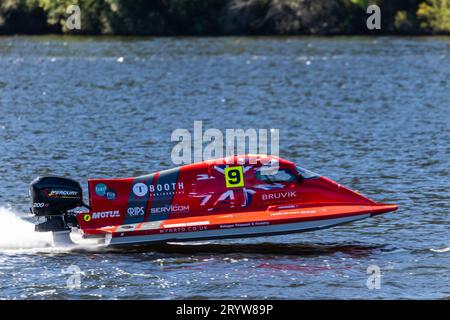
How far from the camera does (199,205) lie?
75.0ft

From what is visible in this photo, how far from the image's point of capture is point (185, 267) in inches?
838

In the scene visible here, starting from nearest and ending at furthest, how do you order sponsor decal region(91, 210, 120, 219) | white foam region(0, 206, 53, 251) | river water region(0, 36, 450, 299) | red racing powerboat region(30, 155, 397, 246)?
river water region(0, 36, 450, 299) < red racing powerboat region(30, 155, 397, 246) < sponsor decal region(91, 210, 120, 219) < white foam region(0, 206, 53, 251)

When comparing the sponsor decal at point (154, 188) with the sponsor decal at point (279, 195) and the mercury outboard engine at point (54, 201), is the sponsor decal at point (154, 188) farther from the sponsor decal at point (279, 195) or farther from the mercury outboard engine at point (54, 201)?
the sponsor decal at point (279, 195)

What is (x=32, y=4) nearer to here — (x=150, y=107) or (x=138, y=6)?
(x=138, y=6)

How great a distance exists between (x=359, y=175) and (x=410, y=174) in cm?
167

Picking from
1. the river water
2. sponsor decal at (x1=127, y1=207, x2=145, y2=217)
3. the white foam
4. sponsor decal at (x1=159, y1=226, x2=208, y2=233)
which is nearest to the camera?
the river water

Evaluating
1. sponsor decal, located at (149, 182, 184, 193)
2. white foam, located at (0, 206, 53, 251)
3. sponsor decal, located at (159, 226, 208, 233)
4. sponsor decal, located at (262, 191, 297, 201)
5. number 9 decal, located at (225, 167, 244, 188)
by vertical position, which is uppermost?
number 9 decal, located at (225, 167, 244, 188)

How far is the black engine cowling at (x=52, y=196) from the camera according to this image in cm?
2231

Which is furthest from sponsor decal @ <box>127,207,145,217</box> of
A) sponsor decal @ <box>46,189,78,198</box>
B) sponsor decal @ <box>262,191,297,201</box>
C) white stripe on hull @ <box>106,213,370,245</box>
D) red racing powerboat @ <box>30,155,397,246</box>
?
sponsor decal @ <box>262,191,297,201</box>

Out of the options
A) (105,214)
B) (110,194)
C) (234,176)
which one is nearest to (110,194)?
(110,194)

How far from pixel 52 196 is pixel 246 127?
72.9ft

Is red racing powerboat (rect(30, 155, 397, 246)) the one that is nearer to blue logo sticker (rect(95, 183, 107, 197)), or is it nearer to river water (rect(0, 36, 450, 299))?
blue logo sticker (rect(95, 183, 107, 197))

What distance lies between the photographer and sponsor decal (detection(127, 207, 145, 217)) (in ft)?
74.7

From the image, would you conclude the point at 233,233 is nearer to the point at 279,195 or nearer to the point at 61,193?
the point at 279,195
